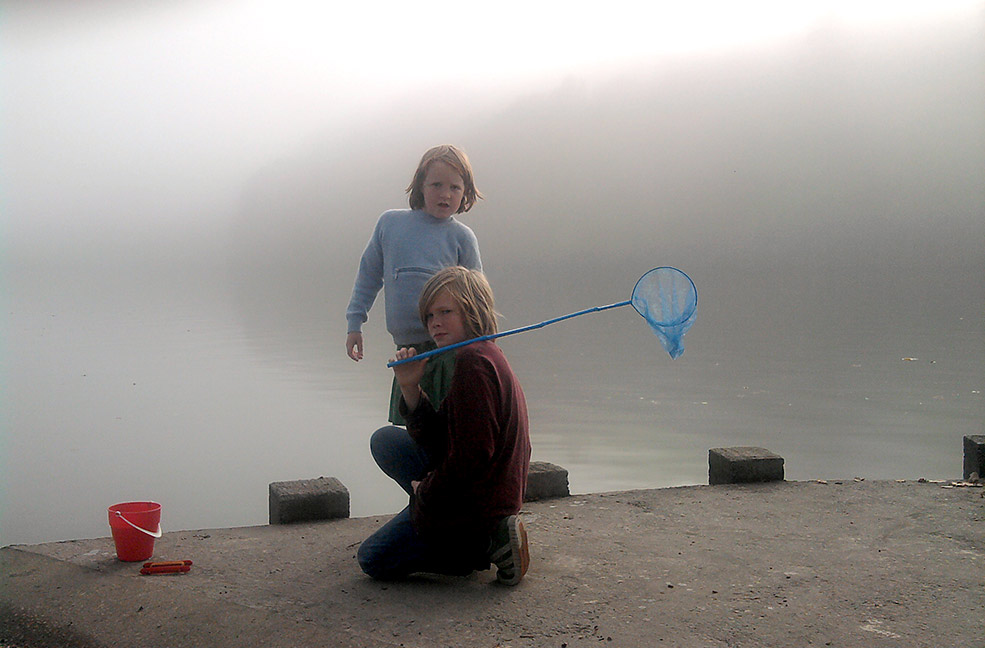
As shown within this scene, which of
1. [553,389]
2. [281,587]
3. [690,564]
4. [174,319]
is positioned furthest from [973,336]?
[174,319]

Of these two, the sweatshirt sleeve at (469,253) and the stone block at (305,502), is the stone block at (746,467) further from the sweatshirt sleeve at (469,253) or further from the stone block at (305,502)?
the stone block at (305,502)

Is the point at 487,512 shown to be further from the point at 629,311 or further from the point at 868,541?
the point at 629,311

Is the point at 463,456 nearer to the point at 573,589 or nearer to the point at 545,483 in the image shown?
the point at 573,589

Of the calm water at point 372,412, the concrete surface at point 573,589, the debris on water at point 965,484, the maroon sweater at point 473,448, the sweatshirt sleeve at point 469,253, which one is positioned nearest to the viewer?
the concrete surface at point 573,589

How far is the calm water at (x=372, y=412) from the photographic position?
5348mm

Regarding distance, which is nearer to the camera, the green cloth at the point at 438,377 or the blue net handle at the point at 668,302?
the blue net handle at the point at 668,302

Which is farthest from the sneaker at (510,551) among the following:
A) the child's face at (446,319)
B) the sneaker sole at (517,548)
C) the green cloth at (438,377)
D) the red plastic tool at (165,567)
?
the red plastic tool at (165,567)

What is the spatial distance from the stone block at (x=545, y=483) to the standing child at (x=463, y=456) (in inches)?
40.2

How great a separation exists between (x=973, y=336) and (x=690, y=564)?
13.0 m

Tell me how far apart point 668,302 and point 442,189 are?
90 cm

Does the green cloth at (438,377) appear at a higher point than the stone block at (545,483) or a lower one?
higher

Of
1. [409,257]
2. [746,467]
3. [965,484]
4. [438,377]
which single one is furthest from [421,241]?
[965,484]

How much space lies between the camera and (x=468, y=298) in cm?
244

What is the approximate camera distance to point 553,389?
873 cm
